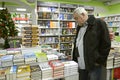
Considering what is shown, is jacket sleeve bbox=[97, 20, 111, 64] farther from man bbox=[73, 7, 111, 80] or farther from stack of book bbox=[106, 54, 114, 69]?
stack of book bbox=[106, 54, 114, 69]

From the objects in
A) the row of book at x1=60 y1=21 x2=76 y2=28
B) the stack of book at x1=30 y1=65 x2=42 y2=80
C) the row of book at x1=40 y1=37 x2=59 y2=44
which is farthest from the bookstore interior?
the row of book at x1=60 y1=21 x2=76 y2=28

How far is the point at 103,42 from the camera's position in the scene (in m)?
2.03

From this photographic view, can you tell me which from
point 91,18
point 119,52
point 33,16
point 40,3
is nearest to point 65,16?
point 40,3

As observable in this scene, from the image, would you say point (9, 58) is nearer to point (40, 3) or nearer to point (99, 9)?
point (40, 3)

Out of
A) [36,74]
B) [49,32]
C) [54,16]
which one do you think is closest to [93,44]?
[36,74]

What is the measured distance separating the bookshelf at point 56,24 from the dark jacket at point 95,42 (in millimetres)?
3982

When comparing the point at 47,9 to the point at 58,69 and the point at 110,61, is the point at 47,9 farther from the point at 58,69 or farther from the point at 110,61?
the point at 58,69

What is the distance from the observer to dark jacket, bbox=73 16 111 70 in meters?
2.03

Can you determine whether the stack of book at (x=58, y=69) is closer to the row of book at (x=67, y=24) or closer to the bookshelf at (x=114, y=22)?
the row of book at (x=67, y=24)

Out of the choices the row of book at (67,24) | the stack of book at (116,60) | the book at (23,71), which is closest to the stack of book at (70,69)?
the book at (23,71)

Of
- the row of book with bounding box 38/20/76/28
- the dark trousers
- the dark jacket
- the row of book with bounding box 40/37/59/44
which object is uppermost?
the row of book with bounding box 38/20/76/28

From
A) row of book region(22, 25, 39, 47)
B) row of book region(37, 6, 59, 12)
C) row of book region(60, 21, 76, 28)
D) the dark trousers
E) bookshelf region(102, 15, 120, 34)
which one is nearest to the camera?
the dark trousers

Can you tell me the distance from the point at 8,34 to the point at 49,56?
1.13 meters

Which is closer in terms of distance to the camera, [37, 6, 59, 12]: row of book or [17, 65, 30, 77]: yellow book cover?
[17, 65, 30, 77]: yellow book cover
